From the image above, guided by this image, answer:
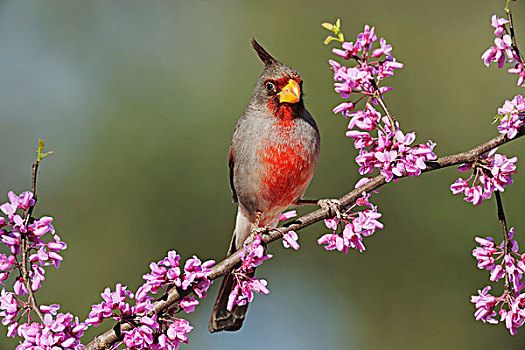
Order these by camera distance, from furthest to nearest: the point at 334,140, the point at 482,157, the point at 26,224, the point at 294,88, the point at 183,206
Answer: the point at 183,206 → the point at 334,140 → the point at 294,88 → the point at 482,157 → the point at 26,224

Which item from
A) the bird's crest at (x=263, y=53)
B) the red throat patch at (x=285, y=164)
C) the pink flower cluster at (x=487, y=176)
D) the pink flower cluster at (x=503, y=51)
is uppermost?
the bird's crest at (x=263, y=53)

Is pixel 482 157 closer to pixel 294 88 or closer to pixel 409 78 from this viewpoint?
pixel 294 88

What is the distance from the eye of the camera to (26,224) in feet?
4.26

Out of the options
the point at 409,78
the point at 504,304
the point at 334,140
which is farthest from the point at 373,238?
the point at 504,304

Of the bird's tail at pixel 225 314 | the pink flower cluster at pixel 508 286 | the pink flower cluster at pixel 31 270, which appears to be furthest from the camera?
the bird's tail at pixel 225 314

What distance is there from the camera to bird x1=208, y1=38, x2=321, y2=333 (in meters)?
1.99

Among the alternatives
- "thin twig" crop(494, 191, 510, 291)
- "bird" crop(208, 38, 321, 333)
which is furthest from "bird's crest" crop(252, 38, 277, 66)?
"thin twig" crop(494, 191, 510, 291)

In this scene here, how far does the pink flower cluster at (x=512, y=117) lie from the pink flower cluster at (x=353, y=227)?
357mm

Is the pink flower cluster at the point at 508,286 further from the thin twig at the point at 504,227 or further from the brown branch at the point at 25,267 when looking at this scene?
the brown branch at the point at 25,267

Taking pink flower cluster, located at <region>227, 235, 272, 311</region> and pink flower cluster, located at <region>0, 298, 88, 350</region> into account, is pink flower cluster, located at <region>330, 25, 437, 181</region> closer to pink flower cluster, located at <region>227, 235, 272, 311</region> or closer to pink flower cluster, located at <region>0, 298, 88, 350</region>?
pink flower cluster, located at <region>227, 235, 272, 311</region>

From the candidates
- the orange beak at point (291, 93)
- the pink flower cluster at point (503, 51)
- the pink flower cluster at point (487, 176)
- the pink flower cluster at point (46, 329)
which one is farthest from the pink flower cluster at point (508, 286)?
the pink flower cluster at point (46, 329)

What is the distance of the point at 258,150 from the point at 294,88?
0.82ft

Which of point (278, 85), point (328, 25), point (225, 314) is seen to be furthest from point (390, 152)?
point (225, 314)

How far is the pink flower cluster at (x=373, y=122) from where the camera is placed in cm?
138
